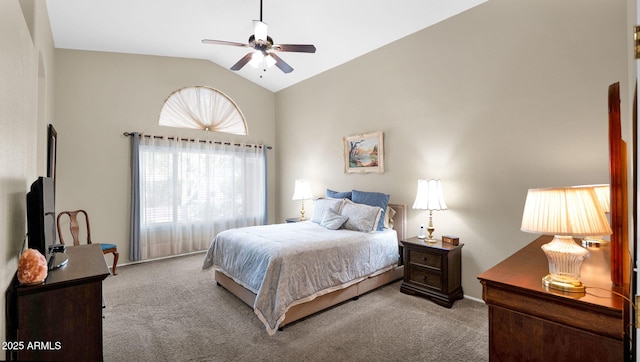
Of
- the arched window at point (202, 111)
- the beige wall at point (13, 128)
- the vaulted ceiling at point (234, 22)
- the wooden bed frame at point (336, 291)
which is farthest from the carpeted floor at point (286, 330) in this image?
the vaulted ceiling at point (234, 22)

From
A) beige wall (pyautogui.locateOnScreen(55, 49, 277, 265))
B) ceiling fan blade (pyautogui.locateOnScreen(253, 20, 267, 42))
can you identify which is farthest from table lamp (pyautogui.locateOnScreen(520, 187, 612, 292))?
beige wall (pyautogui.locateOnScreen(55, 49, 277, 265))

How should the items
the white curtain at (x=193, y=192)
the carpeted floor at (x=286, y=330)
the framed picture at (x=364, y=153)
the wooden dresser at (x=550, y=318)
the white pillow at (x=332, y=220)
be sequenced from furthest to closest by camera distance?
the white curtain at (x=193, y=192) → the framed picture at (x=364, y=153) → the white pillow at (x=332, y=220) → the carpeted floor at (x=286, y=330) → the wooden dresser at (x=550, y=318)

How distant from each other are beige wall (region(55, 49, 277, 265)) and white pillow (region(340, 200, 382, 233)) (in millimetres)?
3149

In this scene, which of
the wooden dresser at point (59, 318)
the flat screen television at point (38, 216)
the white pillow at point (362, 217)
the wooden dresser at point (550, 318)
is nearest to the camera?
the wooden dresser at point (550, 318)

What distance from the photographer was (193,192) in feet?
16.0

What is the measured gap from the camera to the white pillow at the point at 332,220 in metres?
3.58

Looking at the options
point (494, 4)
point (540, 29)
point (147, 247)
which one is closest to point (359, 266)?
point (540, 29)

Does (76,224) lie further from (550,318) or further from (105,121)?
(550,318)

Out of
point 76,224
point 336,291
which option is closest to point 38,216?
point 336,291

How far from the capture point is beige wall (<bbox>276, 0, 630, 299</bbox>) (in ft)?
8.04

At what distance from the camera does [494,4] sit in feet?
9.68

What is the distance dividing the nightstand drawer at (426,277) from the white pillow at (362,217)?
66 cm

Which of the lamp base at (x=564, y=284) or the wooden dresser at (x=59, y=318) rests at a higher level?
the lamp base at (x=564, y=284)

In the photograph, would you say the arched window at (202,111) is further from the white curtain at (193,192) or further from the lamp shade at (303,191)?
the lamp shade at (303,191)
